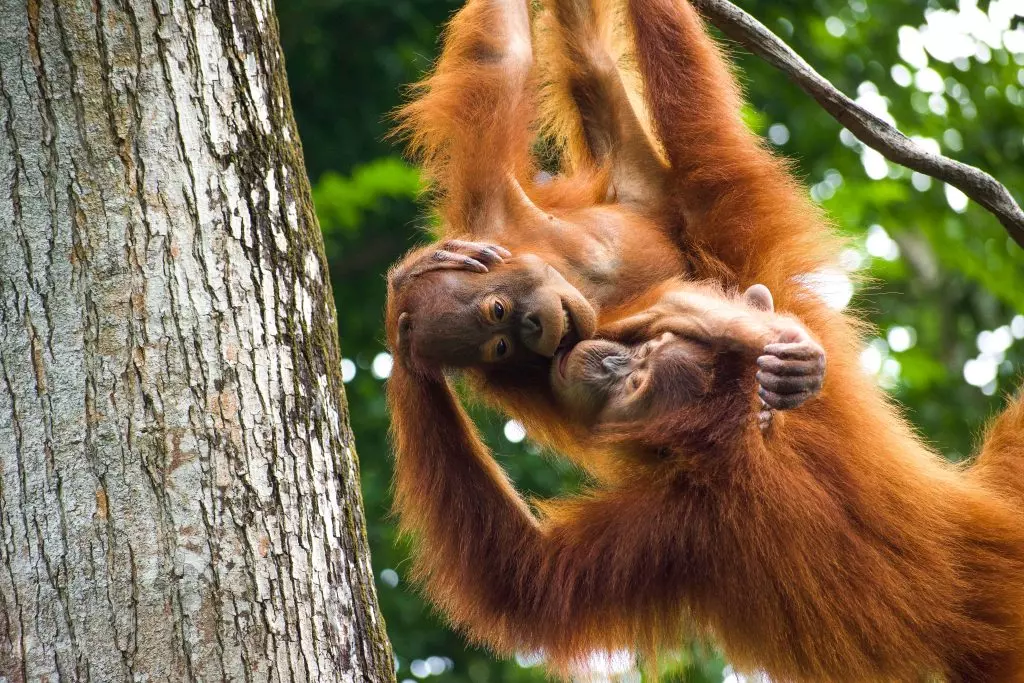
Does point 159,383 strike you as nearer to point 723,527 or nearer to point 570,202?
point 723,527

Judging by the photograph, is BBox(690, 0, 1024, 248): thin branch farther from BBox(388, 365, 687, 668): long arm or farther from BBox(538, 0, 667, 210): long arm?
BBox(388, 365, 687, 668): long arm

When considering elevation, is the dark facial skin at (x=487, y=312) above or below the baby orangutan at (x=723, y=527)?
above

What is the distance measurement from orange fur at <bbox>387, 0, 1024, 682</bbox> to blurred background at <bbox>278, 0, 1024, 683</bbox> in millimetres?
2342

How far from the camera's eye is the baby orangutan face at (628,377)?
8.71 ft

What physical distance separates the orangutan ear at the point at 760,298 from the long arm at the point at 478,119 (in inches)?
30.7

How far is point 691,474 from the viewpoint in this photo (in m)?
2.68

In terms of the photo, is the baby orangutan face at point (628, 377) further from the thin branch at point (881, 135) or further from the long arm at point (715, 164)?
the thin branch at point (881, 135)

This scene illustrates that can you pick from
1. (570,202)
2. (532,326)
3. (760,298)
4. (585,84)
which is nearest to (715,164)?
(570,202)

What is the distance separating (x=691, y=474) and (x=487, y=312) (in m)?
0.64

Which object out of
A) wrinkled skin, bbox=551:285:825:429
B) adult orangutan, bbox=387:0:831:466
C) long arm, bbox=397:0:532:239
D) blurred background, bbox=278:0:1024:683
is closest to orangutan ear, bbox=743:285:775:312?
wrinkled skin, bbox=551:285:825:429

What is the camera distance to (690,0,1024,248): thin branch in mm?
2955

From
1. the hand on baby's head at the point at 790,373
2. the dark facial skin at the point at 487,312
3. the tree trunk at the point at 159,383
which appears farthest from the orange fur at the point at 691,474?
the tree trunk at the point at 159,383

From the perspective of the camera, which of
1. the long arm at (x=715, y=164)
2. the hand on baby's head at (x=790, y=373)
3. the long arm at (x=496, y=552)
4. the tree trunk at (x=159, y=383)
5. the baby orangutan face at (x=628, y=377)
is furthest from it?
the long arm at (x=715, y=164)

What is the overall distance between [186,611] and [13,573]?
0.33 metres
